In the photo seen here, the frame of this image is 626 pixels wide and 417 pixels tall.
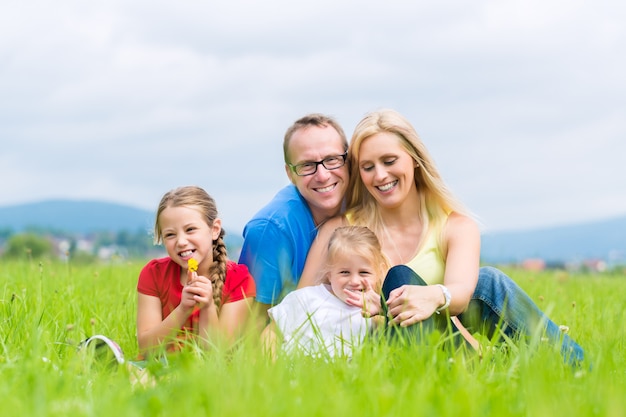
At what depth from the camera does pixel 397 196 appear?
5.09 metres

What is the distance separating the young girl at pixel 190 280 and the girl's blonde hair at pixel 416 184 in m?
0.93

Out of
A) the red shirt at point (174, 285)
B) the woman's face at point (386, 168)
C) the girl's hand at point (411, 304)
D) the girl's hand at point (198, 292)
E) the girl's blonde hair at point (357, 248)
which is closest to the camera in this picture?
the girl's hand at point (411, 304)

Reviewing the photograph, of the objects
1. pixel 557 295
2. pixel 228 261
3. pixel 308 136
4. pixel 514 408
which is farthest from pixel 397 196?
pixel 557 295

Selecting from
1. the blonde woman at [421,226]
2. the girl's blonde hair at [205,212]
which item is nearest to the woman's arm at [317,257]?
the blonde woman at [421,226]

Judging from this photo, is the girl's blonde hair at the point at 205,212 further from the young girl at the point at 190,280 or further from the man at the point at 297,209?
the man at the point at 297,209

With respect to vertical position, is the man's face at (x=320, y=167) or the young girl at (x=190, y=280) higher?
the man's face at (x=320, y=167)

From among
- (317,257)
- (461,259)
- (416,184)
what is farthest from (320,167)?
(461,259)

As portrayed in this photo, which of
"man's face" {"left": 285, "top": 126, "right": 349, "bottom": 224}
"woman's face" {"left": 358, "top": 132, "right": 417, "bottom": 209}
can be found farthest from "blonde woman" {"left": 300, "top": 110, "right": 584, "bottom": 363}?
"man's face" {"left": 285, "top": 126, "right": 349, "bottom": 224}

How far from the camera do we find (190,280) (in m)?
4.63

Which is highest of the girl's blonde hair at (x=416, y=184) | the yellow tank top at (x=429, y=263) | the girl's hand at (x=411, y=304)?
the girl's blonde hair at (x=416, y=184)

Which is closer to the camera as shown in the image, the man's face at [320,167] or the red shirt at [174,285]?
the red shirt at [174,285]

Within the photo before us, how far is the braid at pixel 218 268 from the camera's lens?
478 cm

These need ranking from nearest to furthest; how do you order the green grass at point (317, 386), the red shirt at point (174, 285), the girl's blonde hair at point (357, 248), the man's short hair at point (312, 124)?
the green grass at point (317, 386), the girl's blonde hair at point (357, 248), the red shirt at point (174, 285), the man's short hair at point (312, 124)

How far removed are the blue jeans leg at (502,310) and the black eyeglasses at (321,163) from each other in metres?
1.19
